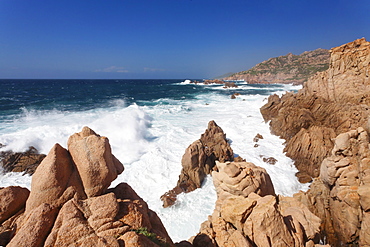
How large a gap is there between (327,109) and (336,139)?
1253 centimetres

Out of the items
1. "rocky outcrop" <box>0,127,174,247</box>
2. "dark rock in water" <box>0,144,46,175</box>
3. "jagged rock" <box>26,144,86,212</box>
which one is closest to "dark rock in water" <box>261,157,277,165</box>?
"rocky outcrop" <box>0,127,174,247</box>

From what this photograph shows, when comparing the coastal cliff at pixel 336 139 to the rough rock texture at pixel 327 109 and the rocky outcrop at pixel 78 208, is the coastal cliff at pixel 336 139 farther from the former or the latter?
the rocky outcrop at pixel 78 208

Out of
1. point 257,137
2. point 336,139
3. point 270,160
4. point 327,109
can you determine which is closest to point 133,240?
point 336,139

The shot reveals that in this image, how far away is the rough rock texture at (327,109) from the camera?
14992mm

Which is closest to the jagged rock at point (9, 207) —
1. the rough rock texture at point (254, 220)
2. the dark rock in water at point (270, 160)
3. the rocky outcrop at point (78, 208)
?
the rocky outcrop at point (78, 208)

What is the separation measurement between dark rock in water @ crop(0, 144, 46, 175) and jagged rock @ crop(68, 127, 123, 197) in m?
13.3

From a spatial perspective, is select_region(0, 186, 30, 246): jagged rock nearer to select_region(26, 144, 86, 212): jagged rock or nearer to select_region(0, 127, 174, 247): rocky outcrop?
select_region(0, 127, 174, 247): rocky outcrop

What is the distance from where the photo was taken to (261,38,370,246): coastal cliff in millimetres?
7988

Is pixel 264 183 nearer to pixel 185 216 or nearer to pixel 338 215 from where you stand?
pixel 338 215

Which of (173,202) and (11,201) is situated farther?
(173,202)

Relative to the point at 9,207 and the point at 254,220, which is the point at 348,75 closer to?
the point at 254,220

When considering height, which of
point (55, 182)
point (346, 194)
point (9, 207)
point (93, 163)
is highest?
point (93, 163)

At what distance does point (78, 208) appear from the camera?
482 centimetres

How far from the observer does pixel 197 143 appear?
15109 mm
